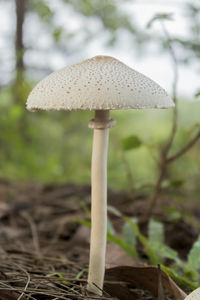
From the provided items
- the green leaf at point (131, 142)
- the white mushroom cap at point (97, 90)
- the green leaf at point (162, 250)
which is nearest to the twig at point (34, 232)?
the green leaf at point (162, 250)

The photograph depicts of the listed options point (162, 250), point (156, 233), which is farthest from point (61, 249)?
point (162, 250)

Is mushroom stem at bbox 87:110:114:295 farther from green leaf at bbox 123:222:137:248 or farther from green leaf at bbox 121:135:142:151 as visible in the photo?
green leaf at bbox 121:135:142:151

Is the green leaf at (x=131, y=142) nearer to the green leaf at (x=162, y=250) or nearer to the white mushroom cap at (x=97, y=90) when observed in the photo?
the green leaf at (x=162, y=250)

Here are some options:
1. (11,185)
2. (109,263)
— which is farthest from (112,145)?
(109,263)

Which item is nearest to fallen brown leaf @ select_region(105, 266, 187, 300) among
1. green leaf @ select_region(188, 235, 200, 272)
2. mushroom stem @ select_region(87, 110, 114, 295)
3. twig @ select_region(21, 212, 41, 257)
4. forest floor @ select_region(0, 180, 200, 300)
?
forest floor @ select_region(0, 180, 200, 300)

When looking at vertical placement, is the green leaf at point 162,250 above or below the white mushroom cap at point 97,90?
below

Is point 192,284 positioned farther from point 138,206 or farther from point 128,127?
point 128,127

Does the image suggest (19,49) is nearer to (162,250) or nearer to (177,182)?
(177,182)
